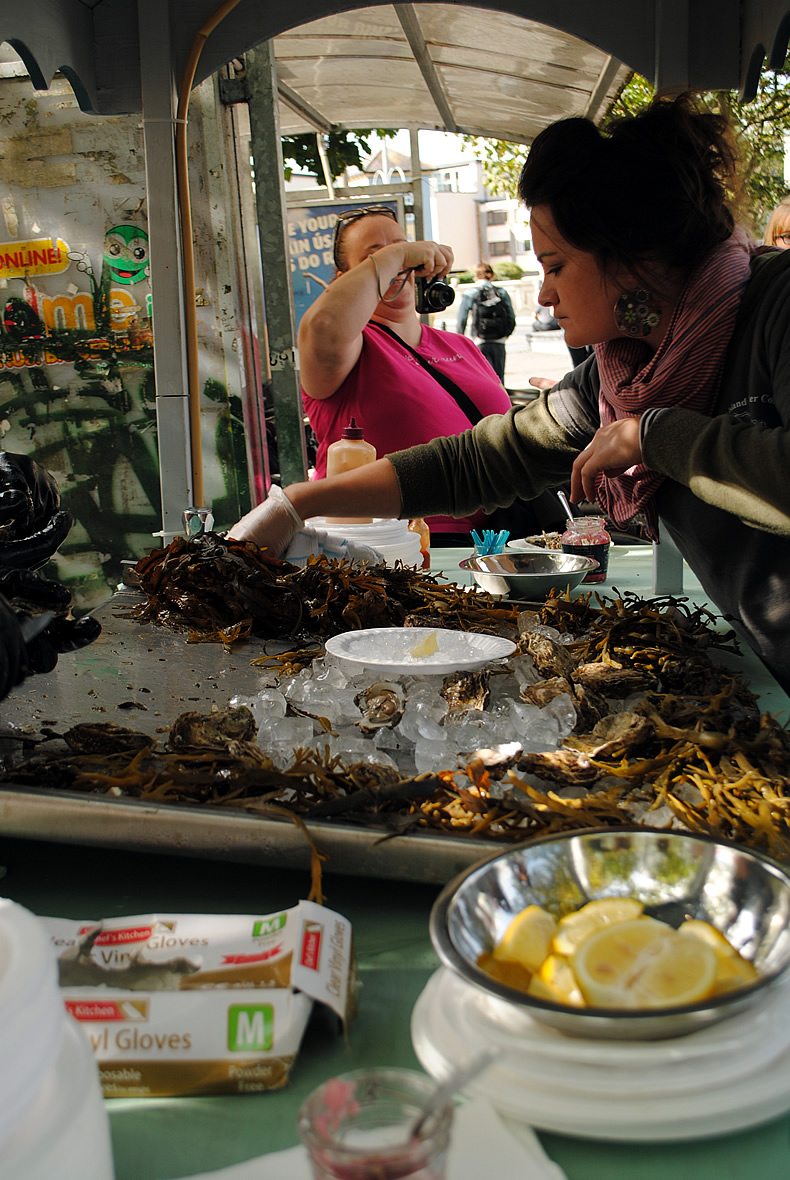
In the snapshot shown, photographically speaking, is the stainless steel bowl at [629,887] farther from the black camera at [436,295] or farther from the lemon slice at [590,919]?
the black camera at [436,295]

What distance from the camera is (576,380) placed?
225 centimetres

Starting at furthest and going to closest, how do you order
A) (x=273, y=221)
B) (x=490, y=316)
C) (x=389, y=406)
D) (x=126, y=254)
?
(x=490, y=316)
(x=126, y=254)
(x=273, y=221)
(x=389, y=406)

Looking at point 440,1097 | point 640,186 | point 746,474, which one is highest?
point 640,186

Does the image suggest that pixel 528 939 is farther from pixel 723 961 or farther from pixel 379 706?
pixel 379 706

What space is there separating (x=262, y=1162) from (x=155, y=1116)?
10 cm

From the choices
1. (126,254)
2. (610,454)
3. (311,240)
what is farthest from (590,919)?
(311,240)

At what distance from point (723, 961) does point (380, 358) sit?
3.27m

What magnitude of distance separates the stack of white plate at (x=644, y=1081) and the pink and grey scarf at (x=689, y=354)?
1326 mm

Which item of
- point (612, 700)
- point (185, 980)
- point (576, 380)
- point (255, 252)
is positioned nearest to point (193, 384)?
point (576, 380)

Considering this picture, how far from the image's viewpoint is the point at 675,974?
1.99ft

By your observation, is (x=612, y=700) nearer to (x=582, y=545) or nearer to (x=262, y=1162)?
(x=262, y=1162)

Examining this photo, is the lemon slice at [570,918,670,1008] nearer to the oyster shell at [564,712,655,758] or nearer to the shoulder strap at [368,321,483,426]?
the oyster shell at [564,712,655,758]

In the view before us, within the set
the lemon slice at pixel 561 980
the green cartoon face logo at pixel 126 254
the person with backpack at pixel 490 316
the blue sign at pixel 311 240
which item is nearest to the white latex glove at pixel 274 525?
the lemon slice at pixel 561 980

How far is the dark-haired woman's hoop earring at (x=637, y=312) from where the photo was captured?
1779mm
